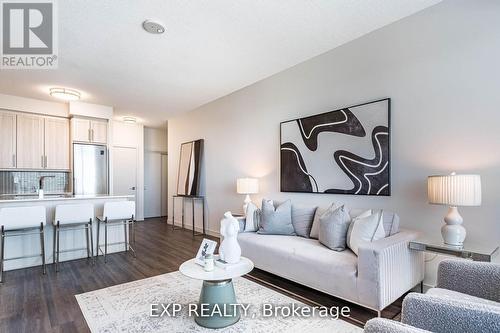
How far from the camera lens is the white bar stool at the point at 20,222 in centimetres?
337

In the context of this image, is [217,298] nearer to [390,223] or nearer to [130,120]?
[390,223]

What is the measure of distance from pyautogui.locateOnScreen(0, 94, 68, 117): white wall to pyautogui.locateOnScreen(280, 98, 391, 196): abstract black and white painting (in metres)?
4.87

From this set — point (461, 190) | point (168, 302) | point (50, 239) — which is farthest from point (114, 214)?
point (461, 190)

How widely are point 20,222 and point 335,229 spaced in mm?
3906

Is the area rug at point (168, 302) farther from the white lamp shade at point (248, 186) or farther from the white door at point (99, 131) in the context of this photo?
the white door at point (99, 131)

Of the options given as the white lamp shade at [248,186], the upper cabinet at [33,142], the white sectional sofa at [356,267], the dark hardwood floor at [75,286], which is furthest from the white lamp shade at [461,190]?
the upper cabinet at [33,142]

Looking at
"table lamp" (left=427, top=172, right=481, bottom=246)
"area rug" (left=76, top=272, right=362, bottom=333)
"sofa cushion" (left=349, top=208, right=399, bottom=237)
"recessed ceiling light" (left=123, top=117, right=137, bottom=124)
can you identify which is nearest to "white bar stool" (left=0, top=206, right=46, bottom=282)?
"area rug" (left=76, top=272, right=362, bottom=333)

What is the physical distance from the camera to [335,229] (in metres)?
2.84

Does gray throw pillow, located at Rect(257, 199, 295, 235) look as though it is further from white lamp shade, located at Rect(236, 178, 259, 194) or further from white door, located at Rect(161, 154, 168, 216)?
white door, located at Rect(161, 154, 168, 216)

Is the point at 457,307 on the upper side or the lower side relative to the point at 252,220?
upper

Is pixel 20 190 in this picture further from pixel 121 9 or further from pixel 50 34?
pixel 121 9

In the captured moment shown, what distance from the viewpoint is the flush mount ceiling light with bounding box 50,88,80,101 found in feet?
15.9

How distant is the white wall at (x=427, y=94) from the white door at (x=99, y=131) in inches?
169

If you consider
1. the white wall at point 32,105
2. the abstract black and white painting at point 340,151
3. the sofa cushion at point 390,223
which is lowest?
the sofa cushion at point 390,223
